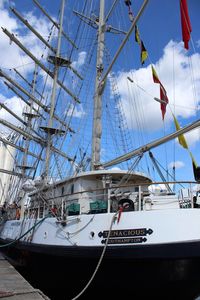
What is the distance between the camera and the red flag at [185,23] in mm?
11258

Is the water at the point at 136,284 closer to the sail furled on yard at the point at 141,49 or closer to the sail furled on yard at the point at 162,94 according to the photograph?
the sail furled on yard at the point at 162,94

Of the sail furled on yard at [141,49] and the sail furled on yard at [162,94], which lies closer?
the sail furled on yard at [162,94]

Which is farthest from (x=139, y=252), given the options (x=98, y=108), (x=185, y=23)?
(x=98, y=108)

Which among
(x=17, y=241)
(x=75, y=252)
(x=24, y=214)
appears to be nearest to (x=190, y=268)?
(x=75, y=252)

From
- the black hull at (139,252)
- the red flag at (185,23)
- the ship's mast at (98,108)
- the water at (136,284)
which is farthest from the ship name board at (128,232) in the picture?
the red flag at (185,23)

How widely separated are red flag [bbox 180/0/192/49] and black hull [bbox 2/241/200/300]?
255 inches

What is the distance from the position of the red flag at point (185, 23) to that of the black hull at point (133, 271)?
648 centimetres

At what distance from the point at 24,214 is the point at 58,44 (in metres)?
22.3

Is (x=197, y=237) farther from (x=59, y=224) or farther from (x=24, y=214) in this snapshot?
(x=24, y=214)

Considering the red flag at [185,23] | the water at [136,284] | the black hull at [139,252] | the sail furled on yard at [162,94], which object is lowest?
the water at [136,284]

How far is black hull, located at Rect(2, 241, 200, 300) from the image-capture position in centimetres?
891

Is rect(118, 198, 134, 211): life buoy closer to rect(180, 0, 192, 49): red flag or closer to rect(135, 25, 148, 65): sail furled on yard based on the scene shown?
rect(180, 0, 192, 49): red flag

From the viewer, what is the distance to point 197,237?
9016mm

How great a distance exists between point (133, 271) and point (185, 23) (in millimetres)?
7828
